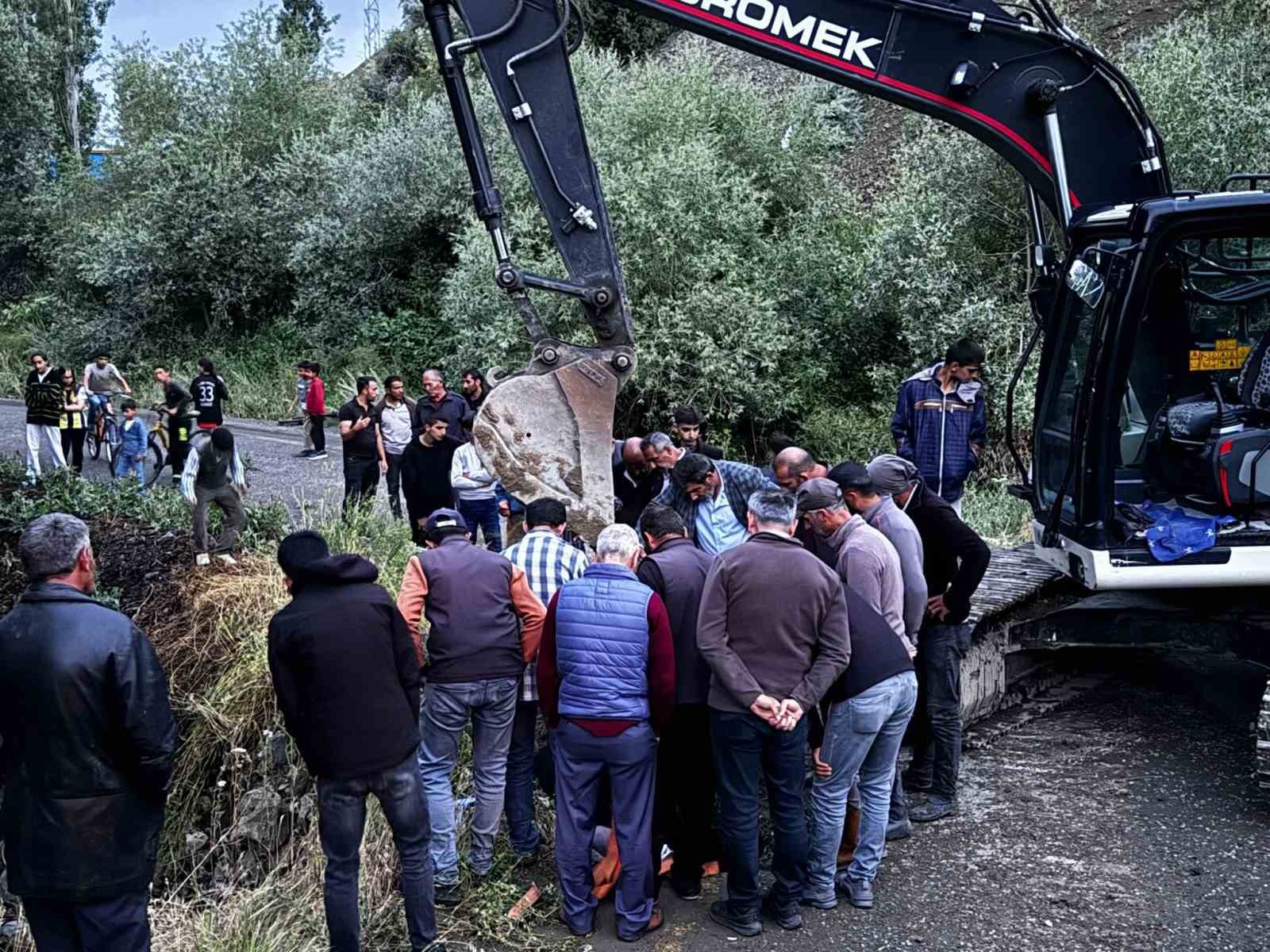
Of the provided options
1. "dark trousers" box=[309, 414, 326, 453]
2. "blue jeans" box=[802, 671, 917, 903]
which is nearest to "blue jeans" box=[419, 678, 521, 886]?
"blue jeans" box=[802, 671, 917, 903]

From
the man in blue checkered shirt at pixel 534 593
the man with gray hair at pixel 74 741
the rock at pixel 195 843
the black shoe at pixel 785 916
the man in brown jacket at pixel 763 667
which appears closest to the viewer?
the man with gray hair at pixel 74 741

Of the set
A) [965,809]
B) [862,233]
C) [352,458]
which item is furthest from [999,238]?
[965,809]

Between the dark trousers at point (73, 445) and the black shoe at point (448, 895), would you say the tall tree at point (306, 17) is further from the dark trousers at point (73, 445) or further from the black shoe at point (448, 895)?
the black shoe at point (448, 895)

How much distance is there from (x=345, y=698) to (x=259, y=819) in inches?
88.7

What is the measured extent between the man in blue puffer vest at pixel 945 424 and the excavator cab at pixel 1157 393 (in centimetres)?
78

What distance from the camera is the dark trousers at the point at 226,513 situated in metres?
10.3

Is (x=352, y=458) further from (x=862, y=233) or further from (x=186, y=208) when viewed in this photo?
(x=186, y=208)

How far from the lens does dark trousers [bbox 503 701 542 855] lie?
6.03 m

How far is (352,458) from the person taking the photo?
39.1ft

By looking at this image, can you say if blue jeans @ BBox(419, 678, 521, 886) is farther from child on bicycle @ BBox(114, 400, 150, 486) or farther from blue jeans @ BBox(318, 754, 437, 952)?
child on bicycle @ BBox(114, 400, 150, 486)

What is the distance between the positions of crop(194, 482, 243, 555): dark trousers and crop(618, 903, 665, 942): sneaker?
6104 mm

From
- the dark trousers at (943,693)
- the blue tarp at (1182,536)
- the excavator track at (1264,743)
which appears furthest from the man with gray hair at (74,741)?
the excavator track at (1264,743)

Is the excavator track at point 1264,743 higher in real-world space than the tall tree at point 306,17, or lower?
lower

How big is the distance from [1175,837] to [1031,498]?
202 centimetres
